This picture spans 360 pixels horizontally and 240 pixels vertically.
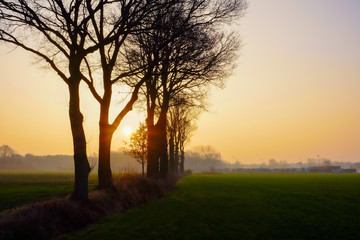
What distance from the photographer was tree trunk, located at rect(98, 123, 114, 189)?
61.6ft

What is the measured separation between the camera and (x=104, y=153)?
62.3 feet

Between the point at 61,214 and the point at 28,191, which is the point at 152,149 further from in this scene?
the point at 61,214

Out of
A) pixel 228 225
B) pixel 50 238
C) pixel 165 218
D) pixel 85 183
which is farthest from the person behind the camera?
pixel 85 183

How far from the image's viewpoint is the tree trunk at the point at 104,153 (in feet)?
61.6

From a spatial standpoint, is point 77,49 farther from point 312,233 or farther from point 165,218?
point 312,233

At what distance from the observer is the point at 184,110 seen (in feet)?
183

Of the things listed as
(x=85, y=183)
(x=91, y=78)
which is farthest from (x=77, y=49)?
(x=85, y=183)

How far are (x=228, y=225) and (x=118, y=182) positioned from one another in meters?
8.48

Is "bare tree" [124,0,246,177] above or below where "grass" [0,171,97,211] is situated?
above

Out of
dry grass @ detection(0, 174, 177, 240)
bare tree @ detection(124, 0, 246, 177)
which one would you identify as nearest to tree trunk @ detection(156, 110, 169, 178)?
bare tree @ detection(124, 0, 246, 177)

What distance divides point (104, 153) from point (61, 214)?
7.02 metres

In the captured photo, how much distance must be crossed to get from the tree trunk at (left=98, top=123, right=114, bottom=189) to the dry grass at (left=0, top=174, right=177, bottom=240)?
80 cm

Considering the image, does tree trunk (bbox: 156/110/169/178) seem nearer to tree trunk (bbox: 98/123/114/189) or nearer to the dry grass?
tree trunk (bbox: 98/123/114/189)

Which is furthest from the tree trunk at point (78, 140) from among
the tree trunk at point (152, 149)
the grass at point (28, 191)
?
the tree trunk at point (152, 149)
